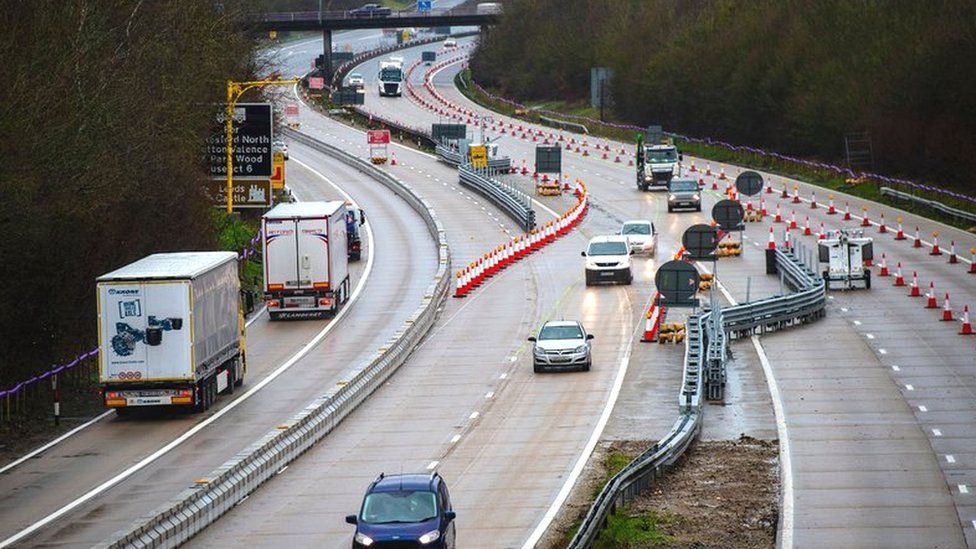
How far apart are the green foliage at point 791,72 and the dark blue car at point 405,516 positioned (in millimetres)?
66993

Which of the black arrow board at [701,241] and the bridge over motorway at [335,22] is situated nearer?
the black arrow board at [701,241]

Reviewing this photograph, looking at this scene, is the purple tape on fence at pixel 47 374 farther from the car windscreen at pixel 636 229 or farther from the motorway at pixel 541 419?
the car windscreen at pixel 636 229

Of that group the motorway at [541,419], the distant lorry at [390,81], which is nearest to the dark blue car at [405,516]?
the motorway at [541,419]

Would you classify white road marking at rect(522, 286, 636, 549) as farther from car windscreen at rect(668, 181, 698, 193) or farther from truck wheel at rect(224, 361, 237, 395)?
car windscreen at rect(668, 181, 698, 193)

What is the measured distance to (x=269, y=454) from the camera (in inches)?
1313

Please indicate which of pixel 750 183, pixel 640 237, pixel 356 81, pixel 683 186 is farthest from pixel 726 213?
pixel 356 81

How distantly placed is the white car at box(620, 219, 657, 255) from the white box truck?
1499 cm

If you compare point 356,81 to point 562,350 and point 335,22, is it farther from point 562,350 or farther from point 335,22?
point 562,350

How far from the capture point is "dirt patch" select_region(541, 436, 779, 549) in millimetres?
27797

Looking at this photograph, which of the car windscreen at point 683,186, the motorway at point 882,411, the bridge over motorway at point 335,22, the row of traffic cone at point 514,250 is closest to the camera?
the motorway at point 882,411

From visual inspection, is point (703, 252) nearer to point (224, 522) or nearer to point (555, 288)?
point (555, 288)

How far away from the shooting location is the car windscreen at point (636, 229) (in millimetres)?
68800

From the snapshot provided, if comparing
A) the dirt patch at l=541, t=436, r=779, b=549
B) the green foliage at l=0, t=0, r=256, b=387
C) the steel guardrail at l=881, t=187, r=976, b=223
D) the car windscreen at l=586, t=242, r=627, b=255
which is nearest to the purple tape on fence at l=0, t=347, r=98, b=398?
the green foliage at l=0, t=0, r=256, b=387

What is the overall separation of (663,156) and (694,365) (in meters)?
51.5
